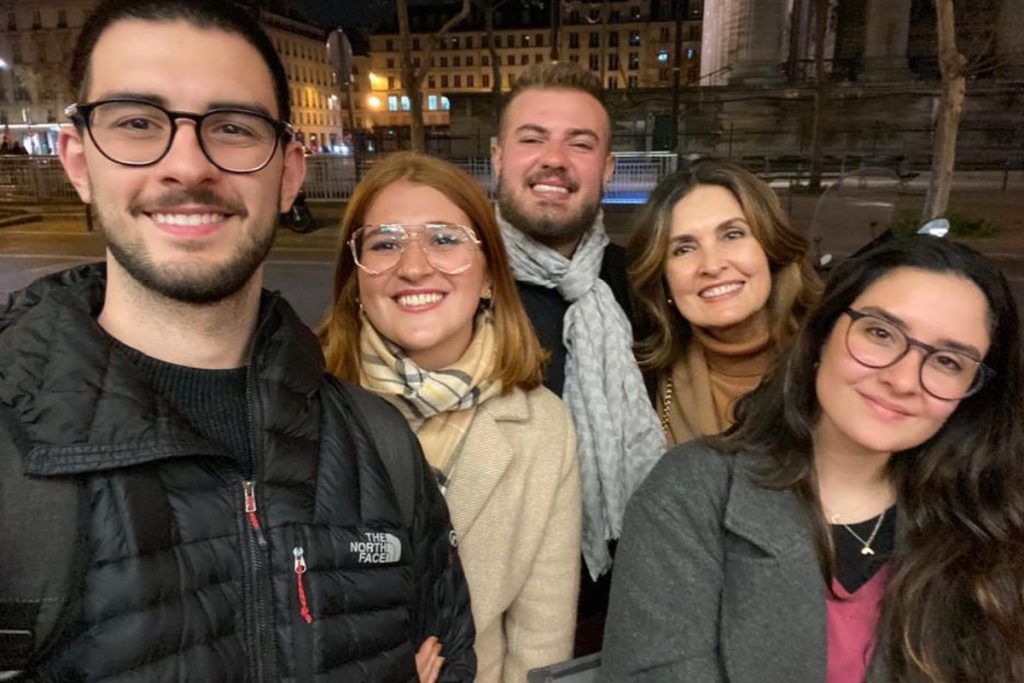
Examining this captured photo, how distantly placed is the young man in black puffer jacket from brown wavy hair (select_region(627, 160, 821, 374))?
1503mm

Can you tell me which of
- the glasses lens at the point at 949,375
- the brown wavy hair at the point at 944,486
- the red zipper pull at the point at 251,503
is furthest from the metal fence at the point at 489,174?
the red zipper pull at the point at 251,503

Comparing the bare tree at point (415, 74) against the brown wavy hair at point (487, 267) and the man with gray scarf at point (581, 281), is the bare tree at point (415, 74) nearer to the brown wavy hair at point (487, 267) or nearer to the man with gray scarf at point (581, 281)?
the man with gray scarf at point (581, 281)

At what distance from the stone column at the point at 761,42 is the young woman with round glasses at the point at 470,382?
2908cm

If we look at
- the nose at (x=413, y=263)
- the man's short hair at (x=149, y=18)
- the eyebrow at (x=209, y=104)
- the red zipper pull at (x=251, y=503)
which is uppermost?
the man's short hair at (x=149, y=18)

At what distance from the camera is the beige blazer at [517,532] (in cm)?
234

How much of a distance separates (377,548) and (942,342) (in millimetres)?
1504

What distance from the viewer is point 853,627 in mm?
1904

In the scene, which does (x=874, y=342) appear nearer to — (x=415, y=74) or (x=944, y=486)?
(x=944, y=486)

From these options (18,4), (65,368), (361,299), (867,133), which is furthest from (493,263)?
(18,4)

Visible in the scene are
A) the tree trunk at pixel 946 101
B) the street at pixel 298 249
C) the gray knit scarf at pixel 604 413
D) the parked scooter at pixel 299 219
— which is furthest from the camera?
the parked scooter at pixel 299 219

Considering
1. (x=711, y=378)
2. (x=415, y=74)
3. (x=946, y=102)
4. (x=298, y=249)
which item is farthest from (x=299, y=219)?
(x=711, y=378)

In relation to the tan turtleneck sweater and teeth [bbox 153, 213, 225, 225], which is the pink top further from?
teeth [bbox 153, 213, 225, 225]

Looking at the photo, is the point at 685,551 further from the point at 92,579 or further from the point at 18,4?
the point at 18,4

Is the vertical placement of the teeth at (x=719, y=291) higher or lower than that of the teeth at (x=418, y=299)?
lower
